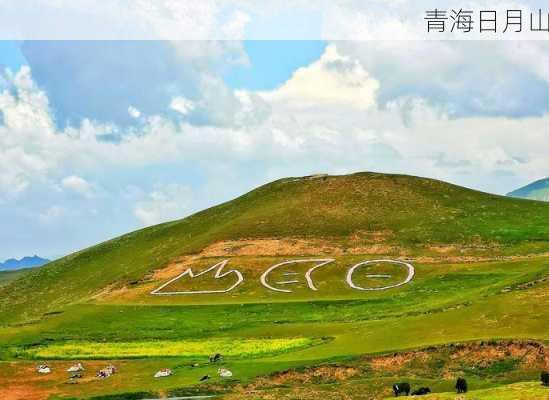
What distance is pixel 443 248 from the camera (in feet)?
387

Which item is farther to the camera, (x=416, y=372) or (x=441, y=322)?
(x=441, y=322)

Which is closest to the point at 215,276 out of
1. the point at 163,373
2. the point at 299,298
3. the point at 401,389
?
the point at 299,298

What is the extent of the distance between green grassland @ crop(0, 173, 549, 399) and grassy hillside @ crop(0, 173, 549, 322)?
1.52 feet

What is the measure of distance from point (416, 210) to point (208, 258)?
45738 millimetres

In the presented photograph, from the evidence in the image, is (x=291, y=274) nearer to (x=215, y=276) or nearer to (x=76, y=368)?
(x=215, y=276)

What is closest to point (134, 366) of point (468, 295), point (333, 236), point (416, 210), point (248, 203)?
point (468, 295)

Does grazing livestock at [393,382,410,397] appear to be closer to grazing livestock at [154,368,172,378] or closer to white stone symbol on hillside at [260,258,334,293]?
grazing livestock at [154,368,172,378]

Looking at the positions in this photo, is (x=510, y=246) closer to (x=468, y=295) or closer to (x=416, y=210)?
(x=416, y=210)

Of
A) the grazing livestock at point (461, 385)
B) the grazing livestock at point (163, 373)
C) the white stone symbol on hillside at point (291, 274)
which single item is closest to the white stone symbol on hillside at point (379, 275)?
the white stone symbol on hillside at point (291, 274)

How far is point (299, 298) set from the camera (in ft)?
321

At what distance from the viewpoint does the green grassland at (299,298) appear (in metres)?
59.0

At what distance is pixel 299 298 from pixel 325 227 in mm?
36258

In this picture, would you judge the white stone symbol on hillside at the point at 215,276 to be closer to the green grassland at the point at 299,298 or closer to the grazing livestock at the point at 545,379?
the green grassland at the point at 299,298

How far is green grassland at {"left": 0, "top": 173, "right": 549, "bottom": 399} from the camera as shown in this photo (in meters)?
59.0
